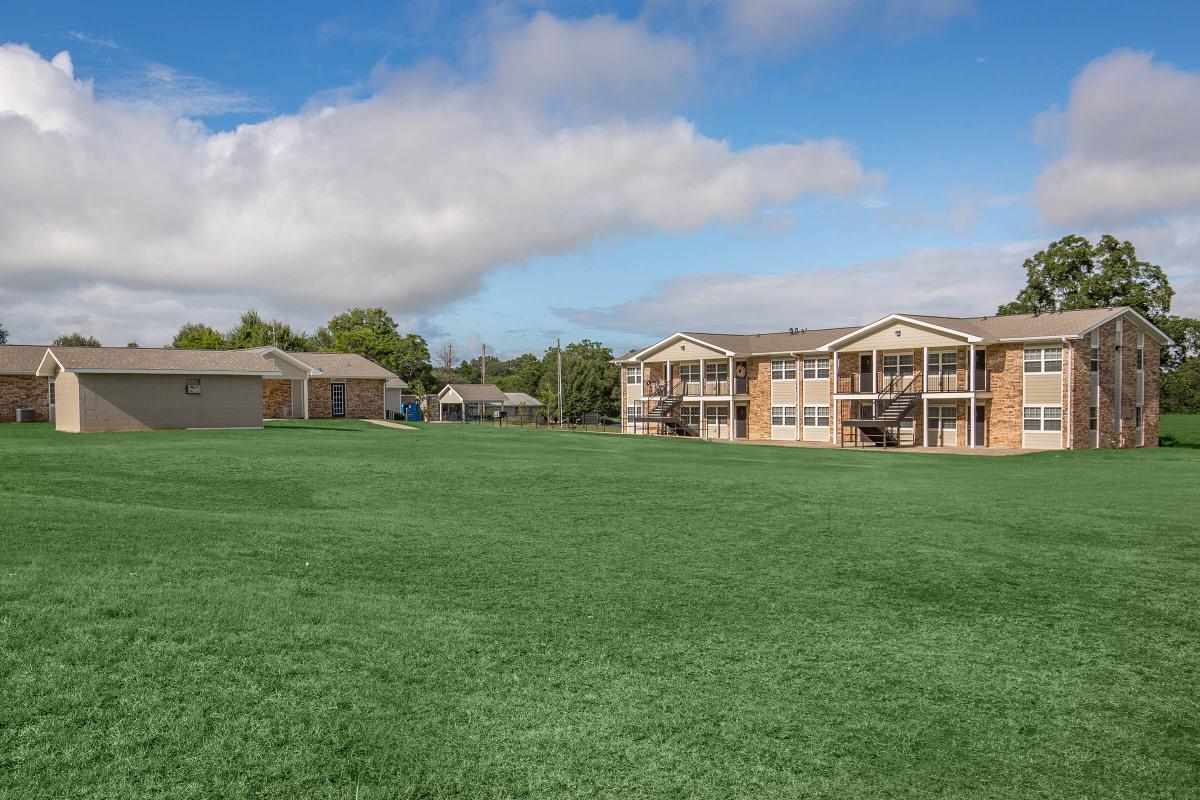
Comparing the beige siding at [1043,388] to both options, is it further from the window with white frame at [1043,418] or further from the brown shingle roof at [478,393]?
the brown shingle roof at [478,393]

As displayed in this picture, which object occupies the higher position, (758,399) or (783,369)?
(783,369)

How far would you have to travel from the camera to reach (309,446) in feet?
73.4

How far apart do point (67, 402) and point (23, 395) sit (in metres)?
10.6

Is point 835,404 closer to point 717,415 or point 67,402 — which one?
point 717,415

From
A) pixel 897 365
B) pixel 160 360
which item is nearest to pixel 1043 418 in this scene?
pixel 897 365

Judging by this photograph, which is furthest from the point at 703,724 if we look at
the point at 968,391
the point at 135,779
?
the point at 968,391

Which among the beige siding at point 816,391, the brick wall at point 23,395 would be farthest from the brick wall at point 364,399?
the beige siding at point 816,391

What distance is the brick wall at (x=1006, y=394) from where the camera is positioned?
119 feet

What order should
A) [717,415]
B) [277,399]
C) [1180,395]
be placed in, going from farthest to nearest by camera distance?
[1180,395] < [717,415] < [277,399]

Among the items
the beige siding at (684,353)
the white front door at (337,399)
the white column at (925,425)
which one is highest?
the beige siding at (684,353)

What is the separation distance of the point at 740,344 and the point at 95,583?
4399cm

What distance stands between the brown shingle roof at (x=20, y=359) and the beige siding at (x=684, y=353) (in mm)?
31813

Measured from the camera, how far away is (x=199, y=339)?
66.3m

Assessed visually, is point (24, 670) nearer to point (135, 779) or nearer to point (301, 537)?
point (135, 779)
